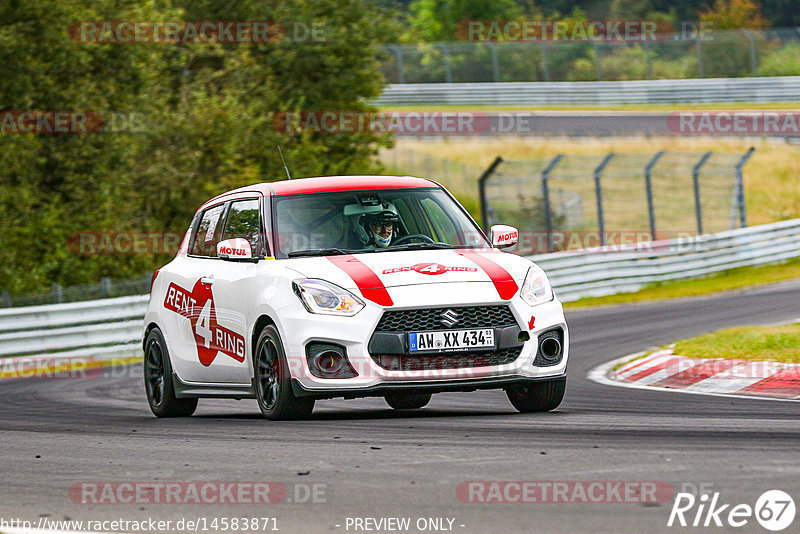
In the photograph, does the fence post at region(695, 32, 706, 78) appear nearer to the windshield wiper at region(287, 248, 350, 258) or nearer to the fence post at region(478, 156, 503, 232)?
the fence post at region(478, 156, 503, 232)

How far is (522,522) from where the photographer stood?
5262 mm

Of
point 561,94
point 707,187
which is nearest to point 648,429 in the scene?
point 707,187

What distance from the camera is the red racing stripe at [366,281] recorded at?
28.0 ft

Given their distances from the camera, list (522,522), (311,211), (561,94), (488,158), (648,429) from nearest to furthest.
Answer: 1. (522,522)
2. (648,429)
3. (311,211)
4. (488,158)
5. (561,94)

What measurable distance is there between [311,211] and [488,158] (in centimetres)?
3119

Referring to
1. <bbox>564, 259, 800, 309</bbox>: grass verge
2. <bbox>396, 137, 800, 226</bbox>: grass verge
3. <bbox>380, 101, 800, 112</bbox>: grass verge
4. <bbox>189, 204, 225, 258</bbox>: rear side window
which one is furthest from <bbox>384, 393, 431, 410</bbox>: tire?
<bbox>380, 101, 800, 112</bbox>: grass verge

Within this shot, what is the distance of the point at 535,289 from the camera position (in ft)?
29.7

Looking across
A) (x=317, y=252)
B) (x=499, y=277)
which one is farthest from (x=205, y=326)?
(x=499, y=277)

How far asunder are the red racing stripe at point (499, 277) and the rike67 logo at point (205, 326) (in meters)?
1.74

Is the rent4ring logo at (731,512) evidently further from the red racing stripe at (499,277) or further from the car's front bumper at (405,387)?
the red racing stripe at (499,277)

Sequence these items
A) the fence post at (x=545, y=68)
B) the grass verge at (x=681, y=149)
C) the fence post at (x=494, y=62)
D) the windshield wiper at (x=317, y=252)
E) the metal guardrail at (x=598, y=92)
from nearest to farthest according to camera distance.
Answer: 1. the windshield wiper at (x=317, y=252)
2. the grass verge at (x=681, y=149)
3. the metal guardrail at (x=598, y=92)
4. the fence post at (x=494, y=62)
5. the fence post at (x=545, y=68)

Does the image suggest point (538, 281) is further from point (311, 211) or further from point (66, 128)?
point (66, 128)

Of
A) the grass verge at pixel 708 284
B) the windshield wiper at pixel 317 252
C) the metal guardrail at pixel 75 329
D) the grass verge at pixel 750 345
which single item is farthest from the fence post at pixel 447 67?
the windshield wiper at pixel 317 252

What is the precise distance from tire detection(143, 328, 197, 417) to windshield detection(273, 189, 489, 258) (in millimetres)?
1831
